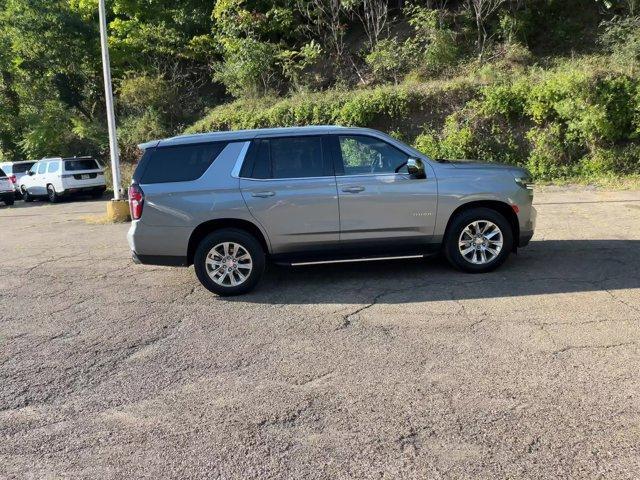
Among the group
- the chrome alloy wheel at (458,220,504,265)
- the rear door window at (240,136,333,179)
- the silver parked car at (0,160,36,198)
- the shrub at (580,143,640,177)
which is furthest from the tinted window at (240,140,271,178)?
the silver parked car at (0,160,36,198)

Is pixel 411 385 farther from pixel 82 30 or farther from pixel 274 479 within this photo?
pixel 82 30

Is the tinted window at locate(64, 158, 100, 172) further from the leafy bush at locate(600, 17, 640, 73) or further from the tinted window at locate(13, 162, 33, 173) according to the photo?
the leafy bush at locate(600, 17, 640, 73)

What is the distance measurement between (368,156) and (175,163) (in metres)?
2.32

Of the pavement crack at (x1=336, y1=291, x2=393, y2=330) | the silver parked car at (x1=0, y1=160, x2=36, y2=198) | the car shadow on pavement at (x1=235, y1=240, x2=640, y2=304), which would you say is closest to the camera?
the pavement crack at (x1=336, y1=291, x2=393, y2=330)

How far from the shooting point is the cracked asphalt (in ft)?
10.9

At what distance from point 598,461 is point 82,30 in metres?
30.2

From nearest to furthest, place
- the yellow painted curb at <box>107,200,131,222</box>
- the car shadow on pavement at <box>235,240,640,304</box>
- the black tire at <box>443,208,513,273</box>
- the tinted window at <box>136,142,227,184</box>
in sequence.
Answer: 1. the car shadow on pavement at <box>235,240,640,304</box>
2. the tinted window at <box>136,142,227,184</box>
3. the black tire at <box>443,208,513,273</box>
4. the yellow painted curb at <box>107,200,131,222</box>

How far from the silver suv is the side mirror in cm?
1

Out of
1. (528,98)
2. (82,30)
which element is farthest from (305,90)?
(82,30)

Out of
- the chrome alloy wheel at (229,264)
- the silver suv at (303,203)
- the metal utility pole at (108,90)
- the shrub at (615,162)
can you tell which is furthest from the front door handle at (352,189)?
the shrub at (615,162)

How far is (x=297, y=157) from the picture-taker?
6895mm

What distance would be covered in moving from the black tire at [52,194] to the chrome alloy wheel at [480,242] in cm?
1882

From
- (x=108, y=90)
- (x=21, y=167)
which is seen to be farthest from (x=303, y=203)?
(x=21, y=167)

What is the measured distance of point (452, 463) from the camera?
126 inches
